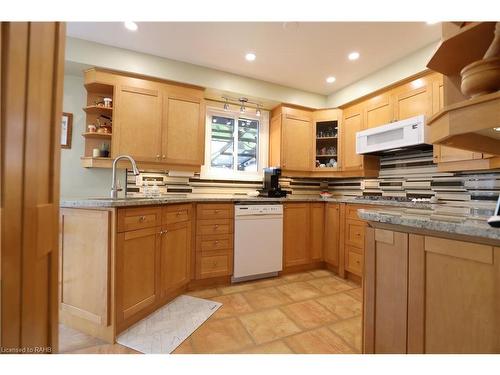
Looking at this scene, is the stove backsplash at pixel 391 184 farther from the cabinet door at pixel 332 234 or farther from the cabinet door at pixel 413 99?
the cabinet door at pixel 332 234

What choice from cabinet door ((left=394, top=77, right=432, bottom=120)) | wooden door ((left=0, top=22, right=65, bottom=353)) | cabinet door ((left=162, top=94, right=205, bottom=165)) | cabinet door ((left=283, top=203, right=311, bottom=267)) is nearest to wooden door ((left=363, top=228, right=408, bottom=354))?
wooden door ((left=0, top=22, right=65, bottom=353))

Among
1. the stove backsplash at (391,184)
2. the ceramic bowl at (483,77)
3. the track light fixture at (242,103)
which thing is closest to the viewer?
the ceramic bowl at (483,77)

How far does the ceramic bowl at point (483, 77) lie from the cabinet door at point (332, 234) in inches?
78.9

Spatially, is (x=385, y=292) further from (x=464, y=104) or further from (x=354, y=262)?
(x=354, y=262)

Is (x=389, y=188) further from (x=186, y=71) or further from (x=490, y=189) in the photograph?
(x=186, y=71)

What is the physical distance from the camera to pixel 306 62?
257 cm

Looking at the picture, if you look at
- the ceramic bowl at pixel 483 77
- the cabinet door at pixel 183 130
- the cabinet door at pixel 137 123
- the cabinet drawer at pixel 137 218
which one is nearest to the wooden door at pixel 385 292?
the ceramic bowl at pixel 483 77

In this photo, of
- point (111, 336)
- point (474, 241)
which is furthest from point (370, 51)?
point (111, 336)

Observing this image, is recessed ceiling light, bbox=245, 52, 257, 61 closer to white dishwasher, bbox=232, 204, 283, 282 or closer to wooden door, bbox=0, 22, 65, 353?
white dishwasher, bbox=232, 204, 283, 282

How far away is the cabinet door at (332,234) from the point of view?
8.97 ft

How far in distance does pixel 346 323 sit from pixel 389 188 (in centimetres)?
181

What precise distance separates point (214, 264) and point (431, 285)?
1.92 metres

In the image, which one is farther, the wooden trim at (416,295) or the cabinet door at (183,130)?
the cabinet door at (183,130)

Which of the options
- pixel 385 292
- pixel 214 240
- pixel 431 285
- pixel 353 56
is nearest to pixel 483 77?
pixel 431 285
